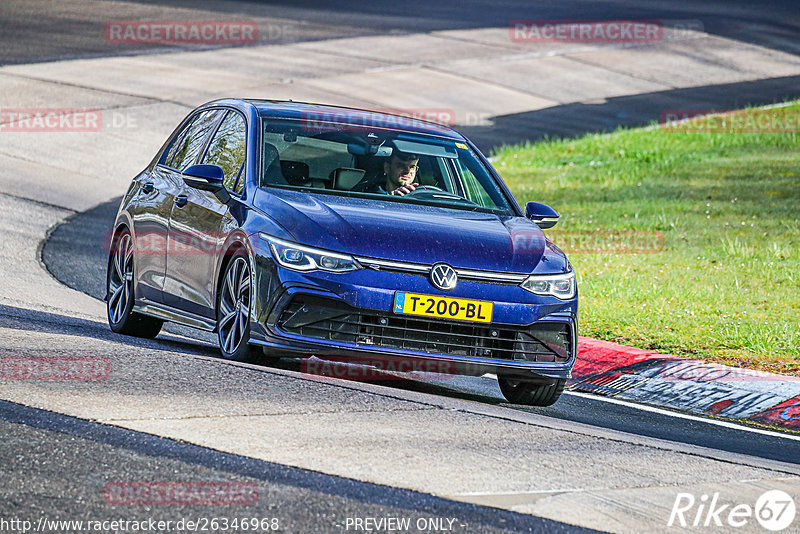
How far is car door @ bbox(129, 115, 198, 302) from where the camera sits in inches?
382

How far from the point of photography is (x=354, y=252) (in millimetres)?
7969

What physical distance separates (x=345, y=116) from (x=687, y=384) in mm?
2946

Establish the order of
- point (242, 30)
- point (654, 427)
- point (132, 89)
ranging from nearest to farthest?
point (654, 427), point (132, 89), point (242, 30)

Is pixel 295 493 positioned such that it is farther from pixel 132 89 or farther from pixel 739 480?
pixel 132 89

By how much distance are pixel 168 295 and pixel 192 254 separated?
0.51m

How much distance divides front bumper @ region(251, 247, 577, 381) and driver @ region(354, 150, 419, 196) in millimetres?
1267

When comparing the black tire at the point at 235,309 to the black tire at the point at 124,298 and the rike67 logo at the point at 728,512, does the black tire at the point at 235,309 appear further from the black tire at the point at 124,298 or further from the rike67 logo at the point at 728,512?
the rike67 logo at the point at 728,512

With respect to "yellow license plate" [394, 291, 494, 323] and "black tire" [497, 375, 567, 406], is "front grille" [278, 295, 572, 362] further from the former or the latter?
"black tire" [497, 375, 567, 406]

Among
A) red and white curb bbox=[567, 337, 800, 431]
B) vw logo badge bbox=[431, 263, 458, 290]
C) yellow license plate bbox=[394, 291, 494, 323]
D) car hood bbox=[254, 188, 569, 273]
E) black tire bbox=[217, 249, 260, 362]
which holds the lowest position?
red and white curb bbox=[567, 337, 800, 431]

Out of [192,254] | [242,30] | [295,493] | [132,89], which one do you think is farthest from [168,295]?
[242,30]

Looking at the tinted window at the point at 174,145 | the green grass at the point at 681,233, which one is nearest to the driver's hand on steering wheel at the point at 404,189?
the tinted window at the point at 174,145

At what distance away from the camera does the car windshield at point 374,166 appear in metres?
9.01

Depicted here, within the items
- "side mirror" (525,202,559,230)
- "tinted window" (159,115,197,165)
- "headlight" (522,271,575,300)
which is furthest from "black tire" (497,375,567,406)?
"tinted window" (159,115,197,165)

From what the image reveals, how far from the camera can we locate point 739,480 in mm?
6828
